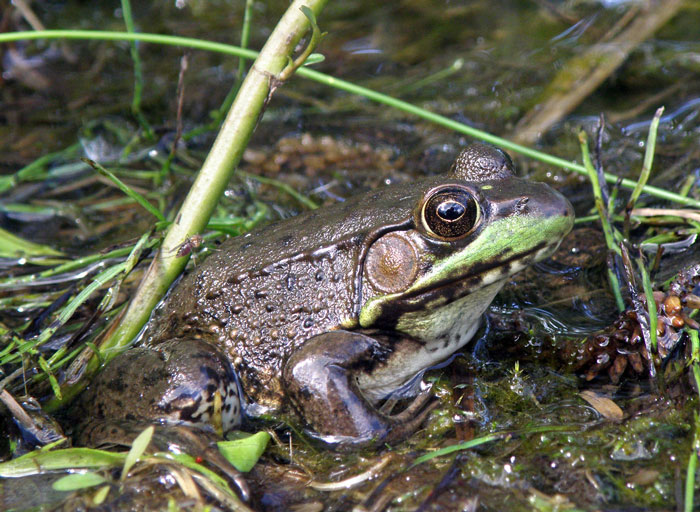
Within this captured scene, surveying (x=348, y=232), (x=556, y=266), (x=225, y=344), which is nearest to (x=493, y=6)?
(x=556, y=266)

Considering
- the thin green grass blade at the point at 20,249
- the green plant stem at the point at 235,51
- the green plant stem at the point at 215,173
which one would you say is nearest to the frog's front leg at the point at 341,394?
the green plant stem at the point at 215,173

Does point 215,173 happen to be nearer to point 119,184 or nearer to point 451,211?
point 119,184

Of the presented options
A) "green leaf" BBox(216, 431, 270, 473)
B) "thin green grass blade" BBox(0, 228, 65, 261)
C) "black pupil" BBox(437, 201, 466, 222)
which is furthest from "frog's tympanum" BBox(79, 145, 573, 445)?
"thin green grass blade" BBox(0, 228, 65, 261)

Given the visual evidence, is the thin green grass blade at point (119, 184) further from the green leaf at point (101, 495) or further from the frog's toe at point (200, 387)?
the green leaf at point (101, 495)

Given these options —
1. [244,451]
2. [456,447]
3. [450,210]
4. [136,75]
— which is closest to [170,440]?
[244,451]

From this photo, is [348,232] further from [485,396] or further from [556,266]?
[556,266]

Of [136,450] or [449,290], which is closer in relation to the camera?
[136,450]
